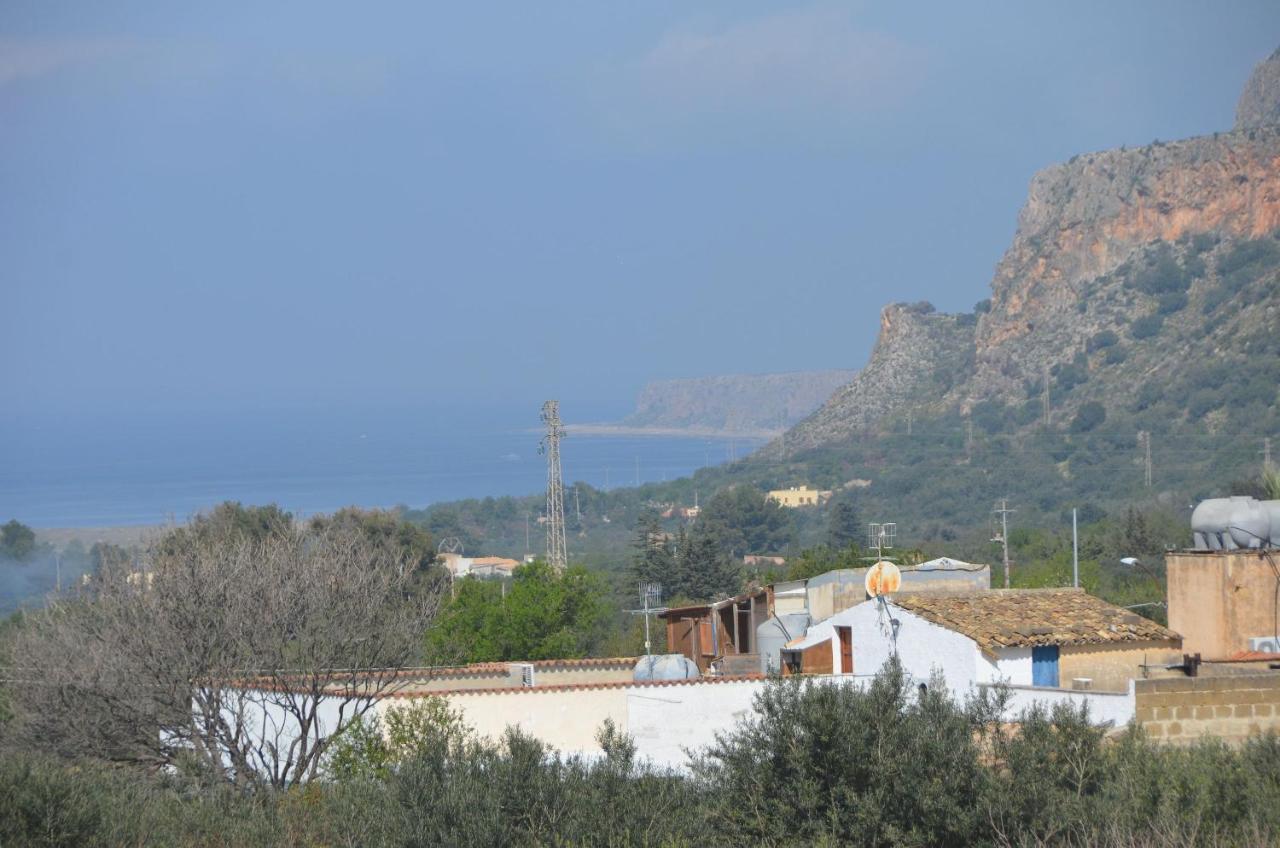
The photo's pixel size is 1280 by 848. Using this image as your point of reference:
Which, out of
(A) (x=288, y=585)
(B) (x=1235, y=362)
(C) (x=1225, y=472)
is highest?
(B) (x=1235, y=362)

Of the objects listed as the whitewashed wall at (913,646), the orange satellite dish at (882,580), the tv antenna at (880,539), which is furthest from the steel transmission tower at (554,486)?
the whitewashed wall at (913,646)

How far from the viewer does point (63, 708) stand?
75.5 feet

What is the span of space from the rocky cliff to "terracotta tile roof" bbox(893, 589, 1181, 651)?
73.1m

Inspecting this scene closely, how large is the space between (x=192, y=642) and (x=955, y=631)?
977 centimetres

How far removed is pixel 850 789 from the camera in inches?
515

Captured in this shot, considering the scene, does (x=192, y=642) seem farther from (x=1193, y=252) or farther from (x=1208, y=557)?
(x=1193, y=252)

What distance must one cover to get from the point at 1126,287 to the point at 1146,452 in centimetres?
2466

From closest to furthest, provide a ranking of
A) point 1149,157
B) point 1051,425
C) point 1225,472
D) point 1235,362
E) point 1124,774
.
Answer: point 1124,774 < point 1225,472 < point 1235,362 < point 1051,425 < point 1149,157

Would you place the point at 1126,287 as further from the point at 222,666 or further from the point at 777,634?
the point at 222,666

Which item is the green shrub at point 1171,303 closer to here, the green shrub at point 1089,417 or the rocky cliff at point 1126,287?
the rocky cliff at point 1126,287

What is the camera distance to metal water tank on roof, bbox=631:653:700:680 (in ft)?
79.4

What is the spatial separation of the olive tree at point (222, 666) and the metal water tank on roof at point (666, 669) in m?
3.43

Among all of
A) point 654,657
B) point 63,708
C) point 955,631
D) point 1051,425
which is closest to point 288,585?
point 63,708

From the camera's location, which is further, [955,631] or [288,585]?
[288,585]
